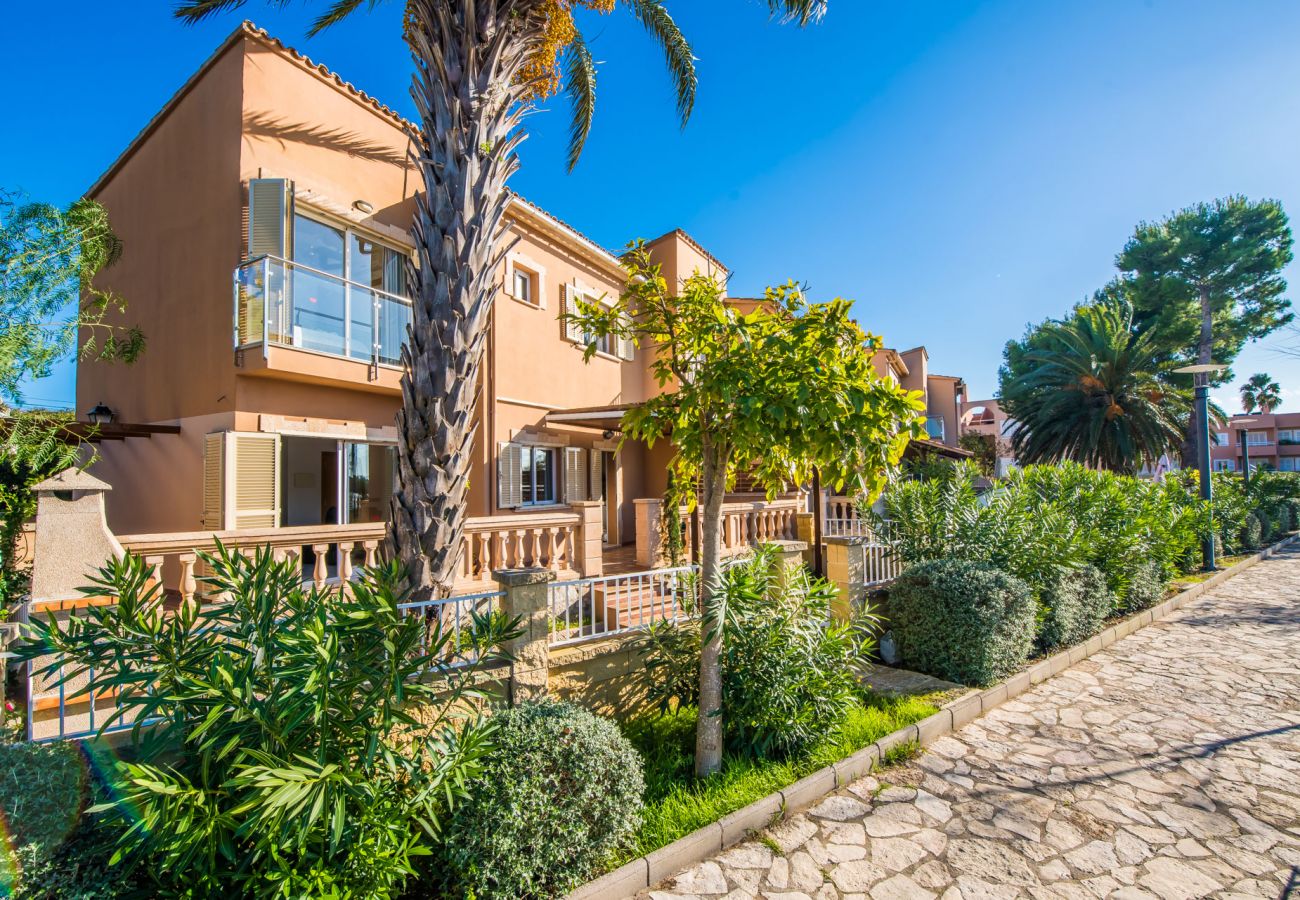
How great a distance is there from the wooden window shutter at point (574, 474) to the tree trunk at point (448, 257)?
8311 mm

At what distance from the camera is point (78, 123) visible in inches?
384

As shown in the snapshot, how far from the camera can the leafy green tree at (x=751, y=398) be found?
4453 millimetres

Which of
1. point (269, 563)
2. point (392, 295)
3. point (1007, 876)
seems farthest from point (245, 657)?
point (392, 295)

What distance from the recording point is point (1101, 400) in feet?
64.5

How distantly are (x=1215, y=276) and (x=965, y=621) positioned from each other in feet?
113

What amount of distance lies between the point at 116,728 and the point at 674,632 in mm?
4215

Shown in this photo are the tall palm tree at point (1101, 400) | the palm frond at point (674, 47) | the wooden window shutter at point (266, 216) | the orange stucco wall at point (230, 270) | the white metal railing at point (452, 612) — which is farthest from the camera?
the tall palm tree at point (1101, 400)

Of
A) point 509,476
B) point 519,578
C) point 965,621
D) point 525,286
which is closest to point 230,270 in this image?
point 525,286

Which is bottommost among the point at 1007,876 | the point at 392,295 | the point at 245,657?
the point at 1007,876

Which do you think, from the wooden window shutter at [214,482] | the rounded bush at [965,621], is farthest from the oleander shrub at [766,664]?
the wooden window shutter at [214,482]

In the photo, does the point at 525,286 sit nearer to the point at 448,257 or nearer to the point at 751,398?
the point at 448,257

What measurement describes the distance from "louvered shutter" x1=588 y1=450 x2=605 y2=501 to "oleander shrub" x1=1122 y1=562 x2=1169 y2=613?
36.3 ft

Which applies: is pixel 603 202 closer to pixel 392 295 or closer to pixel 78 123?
pixel 392 295

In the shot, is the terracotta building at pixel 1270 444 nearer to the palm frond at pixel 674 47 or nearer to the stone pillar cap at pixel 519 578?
the palm frond at pixel 674 47
